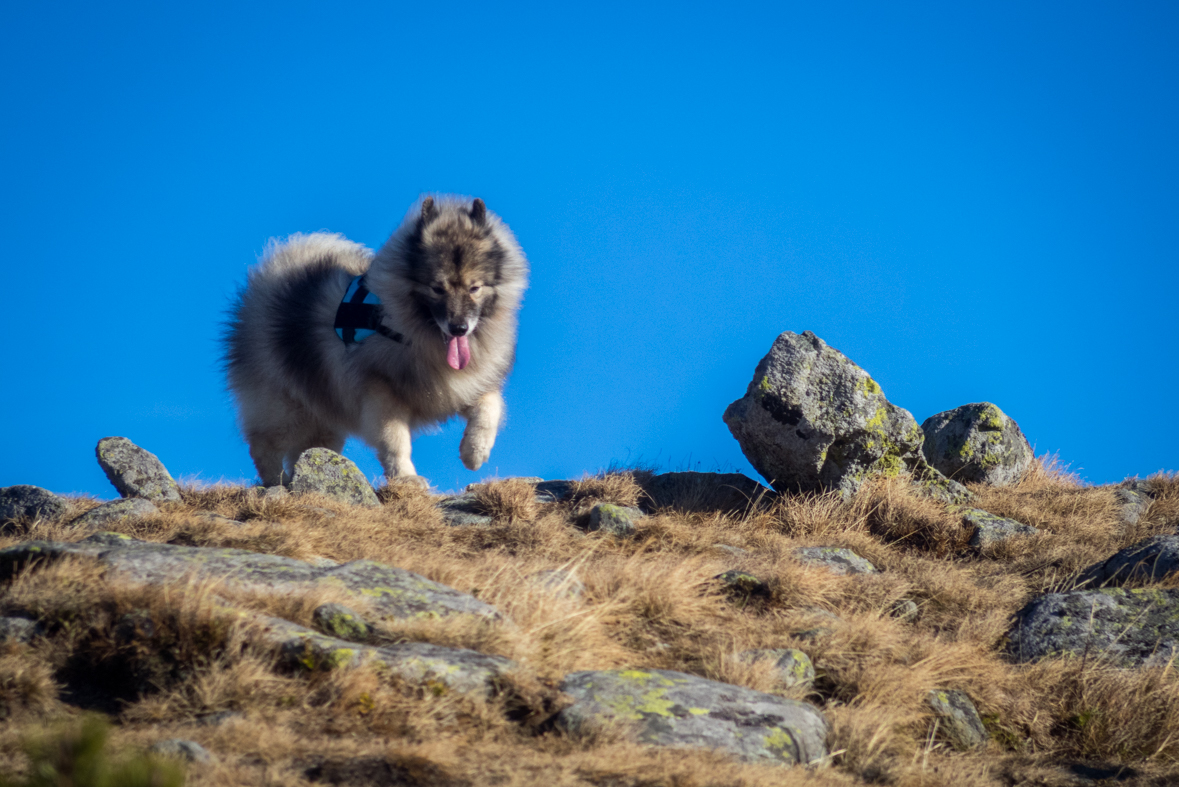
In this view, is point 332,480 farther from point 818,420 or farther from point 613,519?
point 818,420

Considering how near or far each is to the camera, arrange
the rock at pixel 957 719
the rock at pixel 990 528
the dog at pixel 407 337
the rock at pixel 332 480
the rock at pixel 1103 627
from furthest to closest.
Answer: the dog at pixel 407 337 < the rock at pixel 332 480 < the rock at pixel 990 528 < the rock at pixel 1103 627 < the rock at pixel 957 719

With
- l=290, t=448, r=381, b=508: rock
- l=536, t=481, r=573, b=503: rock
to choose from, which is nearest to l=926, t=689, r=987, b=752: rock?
l=536, t=481, r=573, b=503: rock

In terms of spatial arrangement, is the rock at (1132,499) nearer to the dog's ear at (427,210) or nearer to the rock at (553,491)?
the rock at (553,491)

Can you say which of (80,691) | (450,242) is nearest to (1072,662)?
(80,691)

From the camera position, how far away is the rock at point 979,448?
9789mm

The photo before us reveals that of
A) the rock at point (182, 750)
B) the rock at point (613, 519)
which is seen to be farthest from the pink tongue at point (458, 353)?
the rock at point (182, 750)

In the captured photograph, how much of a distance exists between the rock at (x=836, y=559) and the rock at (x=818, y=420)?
1208 mm

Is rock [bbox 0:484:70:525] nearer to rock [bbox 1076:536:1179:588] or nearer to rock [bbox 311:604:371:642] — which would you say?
rock [bbox 311:604:371:642]

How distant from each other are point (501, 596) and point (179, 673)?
1623 mm

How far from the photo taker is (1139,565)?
21.2 feet

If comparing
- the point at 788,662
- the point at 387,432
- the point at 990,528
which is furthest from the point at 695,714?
the point at 387,432

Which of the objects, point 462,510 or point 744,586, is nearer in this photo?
point 744,586

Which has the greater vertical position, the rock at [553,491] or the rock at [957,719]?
the rock at [553,491]

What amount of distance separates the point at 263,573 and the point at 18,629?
1.02m
